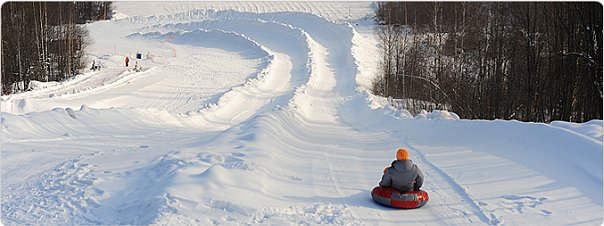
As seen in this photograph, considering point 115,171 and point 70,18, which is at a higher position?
point 70,18

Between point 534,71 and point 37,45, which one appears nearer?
point 534,71

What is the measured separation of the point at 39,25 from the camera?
37000 mm

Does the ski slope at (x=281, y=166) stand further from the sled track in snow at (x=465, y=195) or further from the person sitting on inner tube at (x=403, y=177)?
the person sitting on inner tube at (x=403, y=177)

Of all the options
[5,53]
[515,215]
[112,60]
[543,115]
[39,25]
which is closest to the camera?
[515,215]

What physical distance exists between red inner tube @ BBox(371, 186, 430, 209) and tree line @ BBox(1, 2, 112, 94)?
2591 centimetres

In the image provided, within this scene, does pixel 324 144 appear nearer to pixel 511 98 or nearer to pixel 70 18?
pixel 511 98

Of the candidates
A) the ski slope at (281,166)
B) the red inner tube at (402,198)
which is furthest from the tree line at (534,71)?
the red inner tube at (402,198)

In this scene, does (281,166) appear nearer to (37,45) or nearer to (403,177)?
(403,177)

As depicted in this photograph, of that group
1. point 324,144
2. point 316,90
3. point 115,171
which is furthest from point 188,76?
point 115,171

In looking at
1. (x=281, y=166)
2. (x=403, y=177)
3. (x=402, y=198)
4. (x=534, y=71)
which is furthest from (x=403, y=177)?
(x=534, y=71)

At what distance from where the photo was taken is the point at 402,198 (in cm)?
825

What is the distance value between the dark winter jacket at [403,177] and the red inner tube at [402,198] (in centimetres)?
11

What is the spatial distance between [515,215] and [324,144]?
21.7ft

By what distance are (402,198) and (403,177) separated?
1.22 ft
